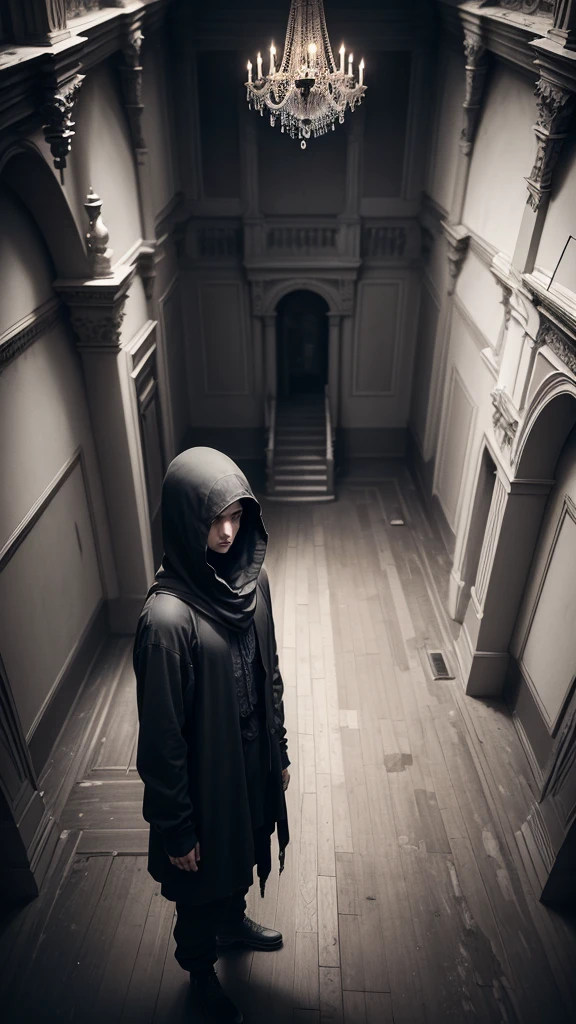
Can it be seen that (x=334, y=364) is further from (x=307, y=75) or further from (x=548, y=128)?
(x=548, y=128)

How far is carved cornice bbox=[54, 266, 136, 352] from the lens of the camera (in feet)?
15.0

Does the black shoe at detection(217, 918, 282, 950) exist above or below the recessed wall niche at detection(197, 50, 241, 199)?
below

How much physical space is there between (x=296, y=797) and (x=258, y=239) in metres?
6.20

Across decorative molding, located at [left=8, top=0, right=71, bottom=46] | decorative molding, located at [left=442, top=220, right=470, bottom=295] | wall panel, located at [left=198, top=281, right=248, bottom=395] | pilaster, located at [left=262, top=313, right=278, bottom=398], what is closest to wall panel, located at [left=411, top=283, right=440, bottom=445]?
decorative molding, located at [left=442, top=220, right=470, bottom=295]

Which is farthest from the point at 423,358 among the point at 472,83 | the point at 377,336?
the point at 472,83

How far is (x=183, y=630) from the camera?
7.95 feet

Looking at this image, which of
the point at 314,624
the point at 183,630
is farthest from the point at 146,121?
the point at 183,630

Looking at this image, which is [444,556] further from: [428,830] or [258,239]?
[258,239]

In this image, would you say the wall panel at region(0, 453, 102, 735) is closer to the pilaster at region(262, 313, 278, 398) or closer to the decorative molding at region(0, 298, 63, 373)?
the decorative molding at region(0, 298, 63, 373)

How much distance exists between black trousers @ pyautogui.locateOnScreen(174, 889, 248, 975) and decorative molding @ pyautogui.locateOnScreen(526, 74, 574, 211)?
408 cm

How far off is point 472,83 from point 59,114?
3485 millimetres

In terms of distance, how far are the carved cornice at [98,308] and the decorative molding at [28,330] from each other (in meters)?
0.11

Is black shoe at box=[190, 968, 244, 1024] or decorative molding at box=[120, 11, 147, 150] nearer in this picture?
black shoe at box=[190, 968, 244, 1024]

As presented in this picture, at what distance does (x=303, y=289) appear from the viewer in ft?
27.9
